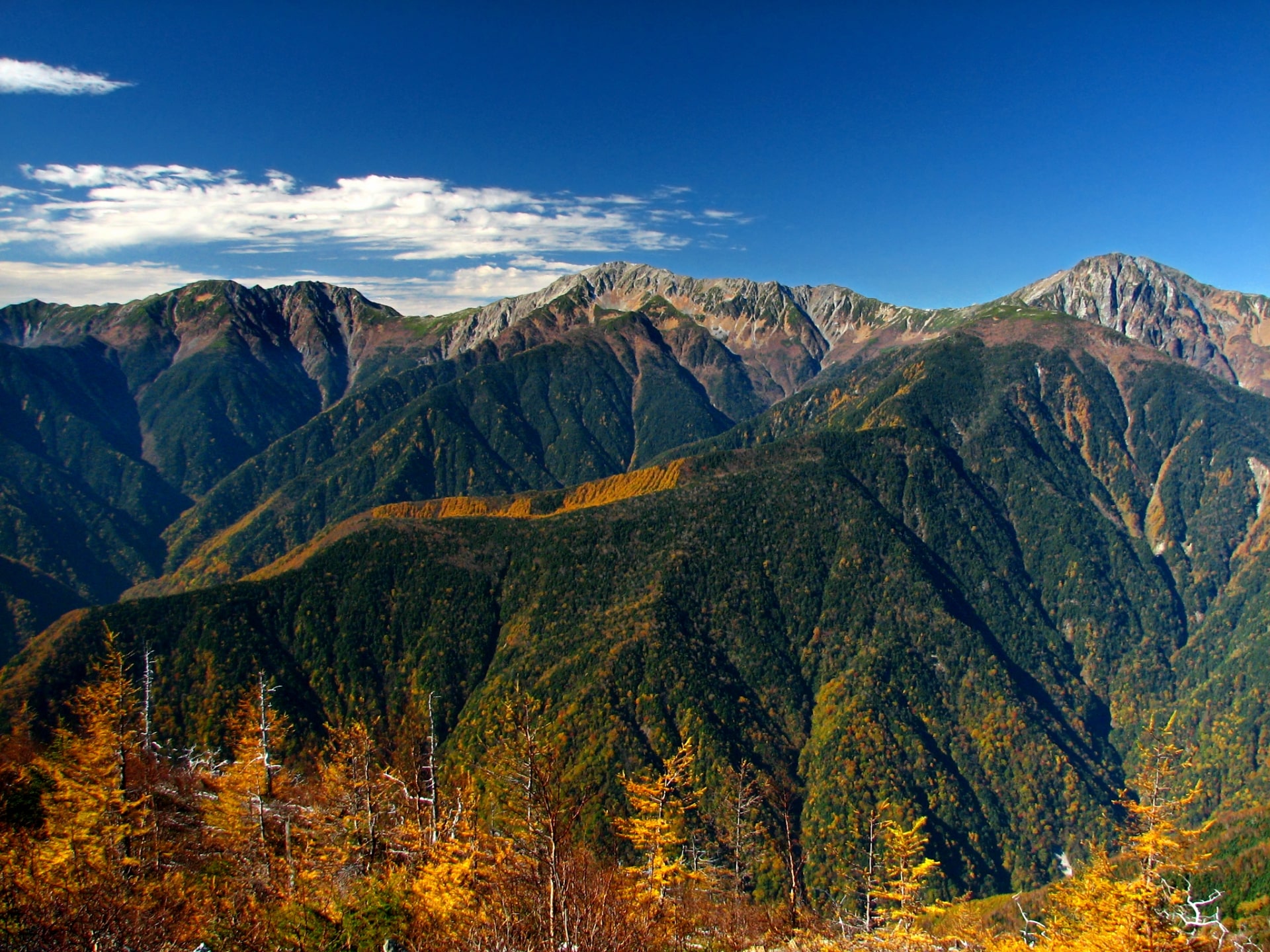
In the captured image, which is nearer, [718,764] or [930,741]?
[718,764]

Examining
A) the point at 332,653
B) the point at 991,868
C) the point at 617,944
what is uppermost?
the point at 617,944

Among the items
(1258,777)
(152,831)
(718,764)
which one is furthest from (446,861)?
(1258,777)

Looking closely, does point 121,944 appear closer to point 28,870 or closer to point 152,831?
point 28,870

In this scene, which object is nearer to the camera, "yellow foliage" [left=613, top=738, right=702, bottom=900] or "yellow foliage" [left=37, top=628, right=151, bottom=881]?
"yellow foliage" [left=37, top=628, right=151, bottom=881]

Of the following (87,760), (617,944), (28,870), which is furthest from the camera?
(87,760)

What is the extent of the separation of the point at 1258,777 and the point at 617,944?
9510 inches

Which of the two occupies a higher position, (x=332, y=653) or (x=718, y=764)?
(x=332, y=653)

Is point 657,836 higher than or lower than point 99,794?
lower

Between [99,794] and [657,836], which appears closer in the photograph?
[99,794]

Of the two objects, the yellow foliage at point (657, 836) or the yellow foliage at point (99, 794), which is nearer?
the yellow foliage at point (99, 794)

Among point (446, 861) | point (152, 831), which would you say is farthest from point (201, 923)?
point (152, 831)

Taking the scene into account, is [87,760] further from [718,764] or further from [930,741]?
[930,741]

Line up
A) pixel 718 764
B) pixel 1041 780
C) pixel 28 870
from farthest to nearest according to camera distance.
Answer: pixel 1041 780 < pixel 718 764 < pixel 28 870

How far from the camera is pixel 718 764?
152000 mm
